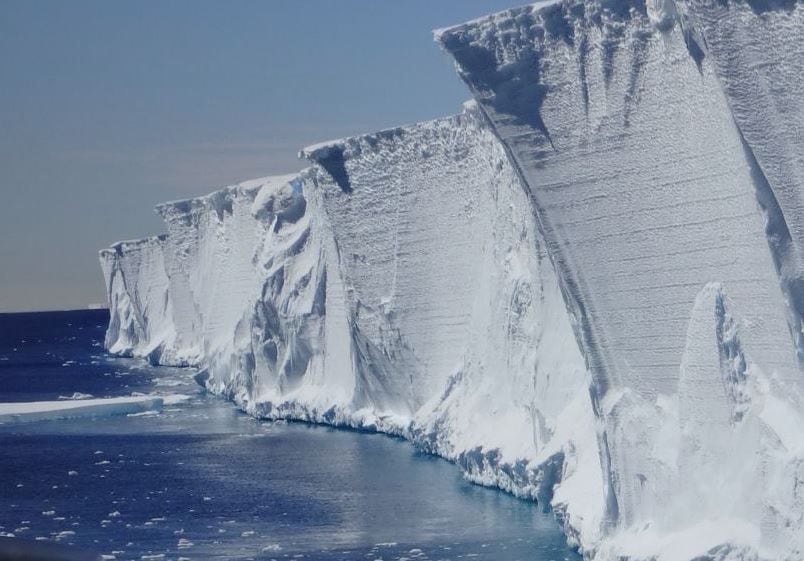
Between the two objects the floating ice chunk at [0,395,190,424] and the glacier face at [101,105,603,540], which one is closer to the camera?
the glacier face at [101,105,603,540]

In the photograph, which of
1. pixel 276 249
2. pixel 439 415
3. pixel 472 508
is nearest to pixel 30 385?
pixel 276 249

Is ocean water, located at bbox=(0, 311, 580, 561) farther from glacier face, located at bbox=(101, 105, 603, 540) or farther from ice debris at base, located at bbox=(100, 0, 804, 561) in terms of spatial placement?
ice debris at base, located at bbox=(100, 0, 804, 561)

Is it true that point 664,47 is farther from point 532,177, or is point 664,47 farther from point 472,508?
point 472,508

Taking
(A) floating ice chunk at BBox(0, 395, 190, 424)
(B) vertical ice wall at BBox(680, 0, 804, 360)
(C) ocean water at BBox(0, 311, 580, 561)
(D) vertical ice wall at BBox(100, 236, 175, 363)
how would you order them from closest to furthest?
1. (B) vertical ice wall at BBox(680, 0, 804, 360)
2. (C) ocean water at BBox(0, 311, 580, 561)
3. (A) floating ice chunk at BBox(0, 395, 190, 424)
4. (D) vertical ice wall at BBox(100, 236, 175, 363)

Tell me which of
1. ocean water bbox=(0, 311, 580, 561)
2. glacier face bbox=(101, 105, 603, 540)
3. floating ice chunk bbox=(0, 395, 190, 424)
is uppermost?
glacier face bbox=(101, 105, 603, 540)

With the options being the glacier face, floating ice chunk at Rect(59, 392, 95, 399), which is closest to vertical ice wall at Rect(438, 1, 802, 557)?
the glacier face

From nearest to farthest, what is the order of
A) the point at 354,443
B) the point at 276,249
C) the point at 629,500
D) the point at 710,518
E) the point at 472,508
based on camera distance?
the point at 710,518 → the point at 629,500 → the point at 472,508 → the point at 354,443 → the point at 276,249

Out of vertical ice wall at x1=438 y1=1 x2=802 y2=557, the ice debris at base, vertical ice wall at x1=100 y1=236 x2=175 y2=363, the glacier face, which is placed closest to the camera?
the ice debris at base
